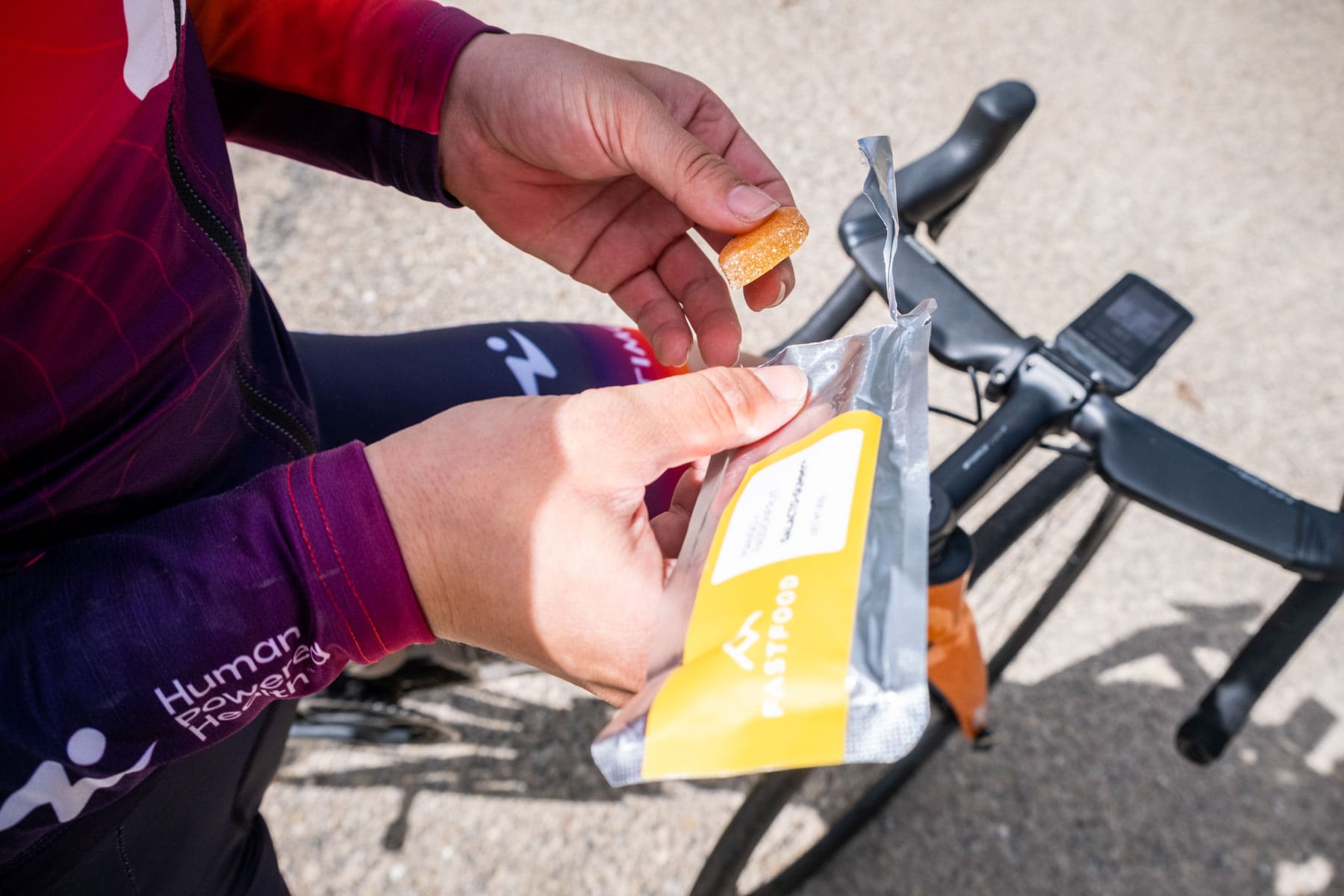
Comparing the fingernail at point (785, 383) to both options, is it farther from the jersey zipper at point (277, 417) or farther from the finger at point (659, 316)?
the jersey zipper at point (277, 417)

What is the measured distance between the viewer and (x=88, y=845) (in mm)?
679

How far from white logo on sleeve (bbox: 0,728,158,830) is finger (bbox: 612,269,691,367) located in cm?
62

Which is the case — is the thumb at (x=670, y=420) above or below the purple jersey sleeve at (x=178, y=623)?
above

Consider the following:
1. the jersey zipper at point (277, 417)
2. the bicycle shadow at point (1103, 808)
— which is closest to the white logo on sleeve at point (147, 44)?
the jersey zipper at point (277, 417)

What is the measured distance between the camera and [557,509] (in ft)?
2.12

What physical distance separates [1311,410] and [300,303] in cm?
250

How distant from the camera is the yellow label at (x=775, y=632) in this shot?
482 mm

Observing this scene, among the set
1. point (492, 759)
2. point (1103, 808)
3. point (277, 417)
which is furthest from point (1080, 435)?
point (492, 759)

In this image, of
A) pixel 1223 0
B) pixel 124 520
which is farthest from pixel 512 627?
pixel 1223 0

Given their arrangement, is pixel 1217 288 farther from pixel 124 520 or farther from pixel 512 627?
pixel 124 520

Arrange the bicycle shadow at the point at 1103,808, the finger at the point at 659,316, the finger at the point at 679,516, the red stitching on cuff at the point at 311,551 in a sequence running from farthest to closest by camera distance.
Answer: the bicycle shadow at the point at 1103,808
the finger at the point at 659,316
the finger at the point at 679,516
the red stitching on cuff at the point at 311,551

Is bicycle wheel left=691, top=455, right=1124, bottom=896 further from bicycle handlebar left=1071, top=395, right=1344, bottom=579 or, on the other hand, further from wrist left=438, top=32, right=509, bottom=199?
wrist left=438, top=32, right=509, bottom=199

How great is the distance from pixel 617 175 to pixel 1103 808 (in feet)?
4.72

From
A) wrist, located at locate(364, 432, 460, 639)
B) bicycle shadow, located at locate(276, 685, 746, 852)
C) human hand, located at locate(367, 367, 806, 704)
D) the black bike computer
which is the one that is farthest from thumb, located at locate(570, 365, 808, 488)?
bicycle shadow, located at locate(276, 685, 746, 852)
